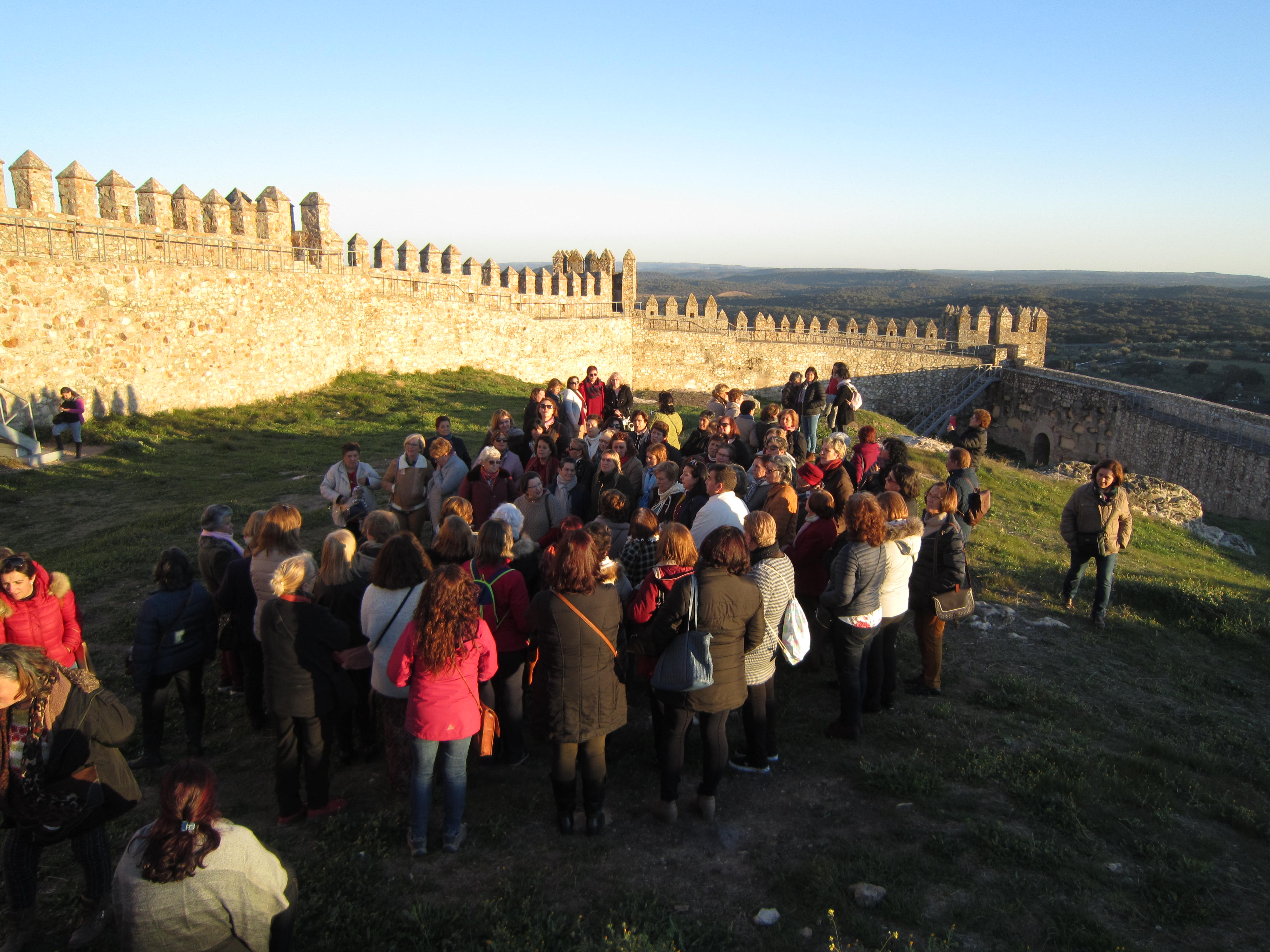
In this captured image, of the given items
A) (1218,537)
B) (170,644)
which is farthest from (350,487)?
(1218,537)

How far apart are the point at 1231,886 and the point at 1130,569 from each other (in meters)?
6.61

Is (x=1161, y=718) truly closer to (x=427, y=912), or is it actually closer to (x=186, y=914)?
(x=427, y=912)

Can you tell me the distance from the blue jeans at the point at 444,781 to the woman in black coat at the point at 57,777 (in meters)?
1.16

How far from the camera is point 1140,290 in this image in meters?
123

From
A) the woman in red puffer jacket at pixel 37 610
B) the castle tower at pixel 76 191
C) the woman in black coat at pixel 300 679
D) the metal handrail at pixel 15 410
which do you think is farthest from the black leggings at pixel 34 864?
the castle tower at pixel 76 191

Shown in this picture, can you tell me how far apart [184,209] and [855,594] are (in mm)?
15106

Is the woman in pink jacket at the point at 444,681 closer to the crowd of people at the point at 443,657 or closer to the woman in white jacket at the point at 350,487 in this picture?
the crowd of people at the point at 443,657

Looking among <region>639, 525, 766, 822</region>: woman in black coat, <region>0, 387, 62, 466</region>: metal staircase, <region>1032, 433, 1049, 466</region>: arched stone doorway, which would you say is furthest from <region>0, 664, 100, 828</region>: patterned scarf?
<region>1032, 433, 1049, 466</region>: arched stone doorway

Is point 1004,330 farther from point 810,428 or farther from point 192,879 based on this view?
point 192,879

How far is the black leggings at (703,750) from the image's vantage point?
13.3 ft

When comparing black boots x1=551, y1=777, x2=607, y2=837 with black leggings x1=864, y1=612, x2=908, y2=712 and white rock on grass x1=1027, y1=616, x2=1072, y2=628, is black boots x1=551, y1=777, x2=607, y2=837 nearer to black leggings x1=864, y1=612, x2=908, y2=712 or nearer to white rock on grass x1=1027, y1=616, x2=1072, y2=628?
black leggings x1=864, y1=612, x2=908, y2=712

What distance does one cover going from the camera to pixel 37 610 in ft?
13.6

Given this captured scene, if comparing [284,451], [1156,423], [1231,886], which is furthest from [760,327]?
[1231,886]

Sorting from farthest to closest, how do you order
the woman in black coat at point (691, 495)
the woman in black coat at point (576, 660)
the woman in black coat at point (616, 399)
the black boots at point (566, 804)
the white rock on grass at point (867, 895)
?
the woman in black coat at point (616, 399) → the woman in black coat at point (691, 495) → the black boots at point (566, 804) → the woman in black coat at point (576, 660) → the white rock on grass at point (867, 895)
